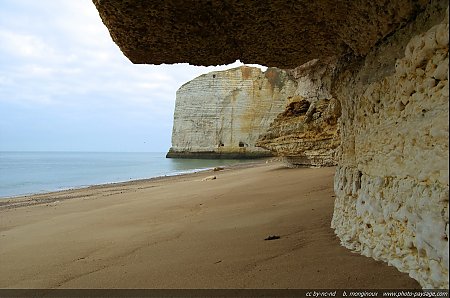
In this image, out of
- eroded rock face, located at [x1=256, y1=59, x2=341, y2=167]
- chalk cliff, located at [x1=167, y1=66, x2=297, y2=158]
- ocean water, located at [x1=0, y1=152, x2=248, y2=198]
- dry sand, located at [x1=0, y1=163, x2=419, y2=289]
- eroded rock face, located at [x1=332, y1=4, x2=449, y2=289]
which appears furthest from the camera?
chalk cliff, located at [x1=167, y1=66, x2=297, y2=158]

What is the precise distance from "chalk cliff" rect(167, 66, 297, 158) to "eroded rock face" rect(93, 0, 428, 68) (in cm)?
3345

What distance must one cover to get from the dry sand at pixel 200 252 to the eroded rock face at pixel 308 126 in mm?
3591

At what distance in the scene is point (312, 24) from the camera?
2221 mm

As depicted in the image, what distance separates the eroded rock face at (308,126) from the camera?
775 cm

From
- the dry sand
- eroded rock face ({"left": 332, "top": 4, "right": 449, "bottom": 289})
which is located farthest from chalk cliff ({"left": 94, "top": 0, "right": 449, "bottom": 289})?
the dry sand

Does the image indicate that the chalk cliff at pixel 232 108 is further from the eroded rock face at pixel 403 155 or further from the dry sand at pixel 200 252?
the eroded rock face at pixel 403 155

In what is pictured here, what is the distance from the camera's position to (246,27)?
2.30 metres

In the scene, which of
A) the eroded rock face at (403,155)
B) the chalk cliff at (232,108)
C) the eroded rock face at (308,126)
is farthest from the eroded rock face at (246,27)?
the chalk cliff at (232,108)

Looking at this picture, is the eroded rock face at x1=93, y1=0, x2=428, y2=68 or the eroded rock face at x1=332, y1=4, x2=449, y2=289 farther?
the eroded rock face at x1=93, y1=0, x2=428, y2=68

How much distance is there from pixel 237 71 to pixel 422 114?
123 ft

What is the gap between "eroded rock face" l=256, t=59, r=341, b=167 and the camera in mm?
7754

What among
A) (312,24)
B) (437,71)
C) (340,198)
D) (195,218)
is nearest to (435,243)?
(437,71)

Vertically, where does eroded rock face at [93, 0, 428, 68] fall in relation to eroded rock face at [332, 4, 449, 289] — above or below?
above

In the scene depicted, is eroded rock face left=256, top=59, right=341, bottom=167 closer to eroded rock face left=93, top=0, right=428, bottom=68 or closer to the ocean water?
eroded rock face left=93, top=0, right=428, bottom=68
